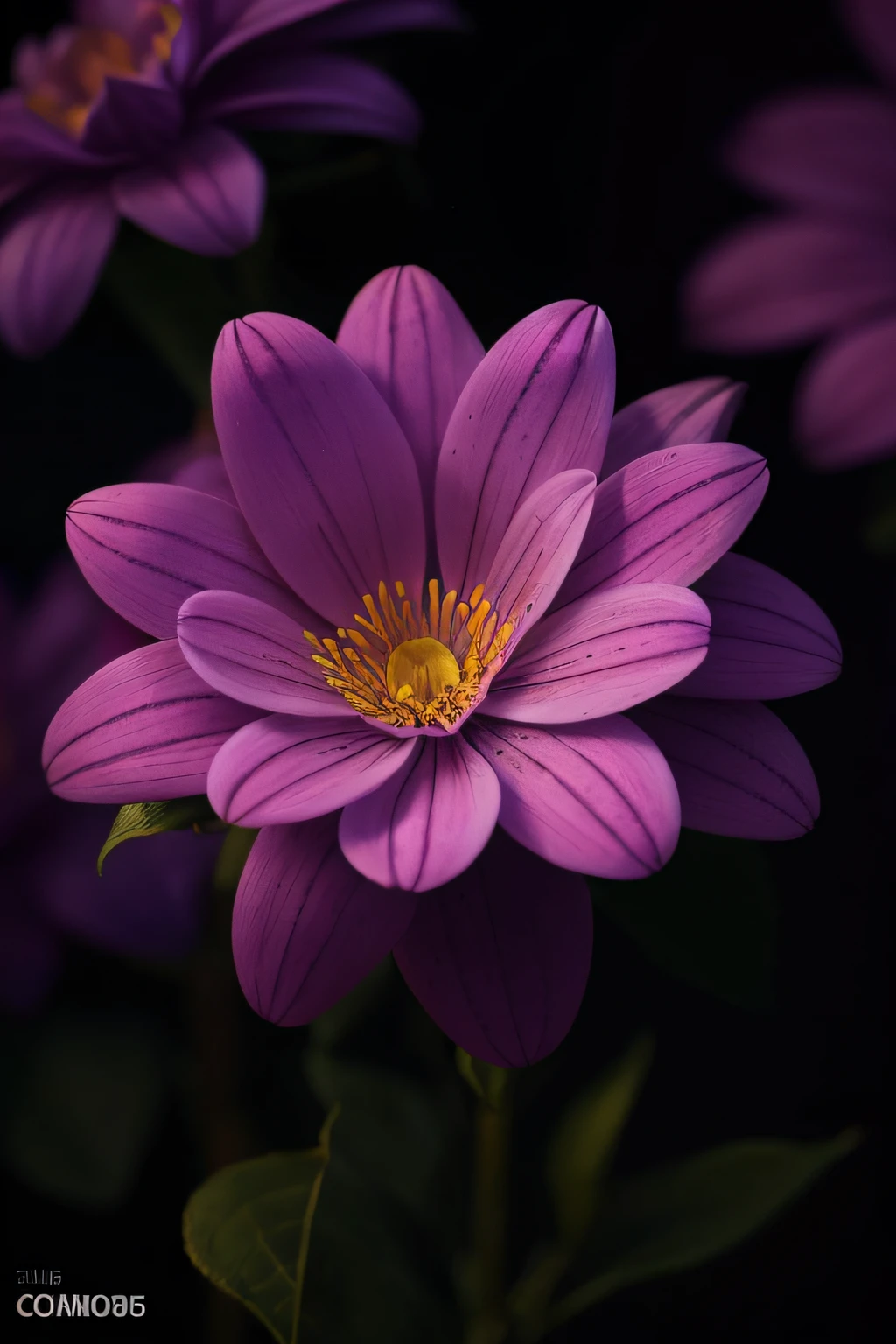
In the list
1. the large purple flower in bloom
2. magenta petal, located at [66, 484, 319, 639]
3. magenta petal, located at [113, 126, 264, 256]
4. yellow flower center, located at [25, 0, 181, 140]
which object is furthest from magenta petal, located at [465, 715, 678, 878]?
yellow flower center, located at [25, 0, 181, 140]

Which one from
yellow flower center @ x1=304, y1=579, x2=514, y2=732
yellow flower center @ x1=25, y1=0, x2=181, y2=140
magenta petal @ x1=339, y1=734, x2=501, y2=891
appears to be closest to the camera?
magenta petal @ x1=339, y1=734, x2=501, y2=891

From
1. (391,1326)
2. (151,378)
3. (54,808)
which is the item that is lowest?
(391,1326)

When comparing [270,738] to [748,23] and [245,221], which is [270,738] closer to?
[245,221]

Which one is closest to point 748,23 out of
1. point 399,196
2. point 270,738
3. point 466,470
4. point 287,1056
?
point 399,196

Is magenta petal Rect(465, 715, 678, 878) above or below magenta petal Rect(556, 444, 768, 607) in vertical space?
below

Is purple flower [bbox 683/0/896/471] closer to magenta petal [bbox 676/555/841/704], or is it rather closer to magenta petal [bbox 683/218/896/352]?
magenta petal [bbox 683/218/896/352]

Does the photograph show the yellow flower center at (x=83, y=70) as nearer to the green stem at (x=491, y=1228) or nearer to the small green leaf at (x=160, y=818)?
the small green leaf at (x=160, y=818)
